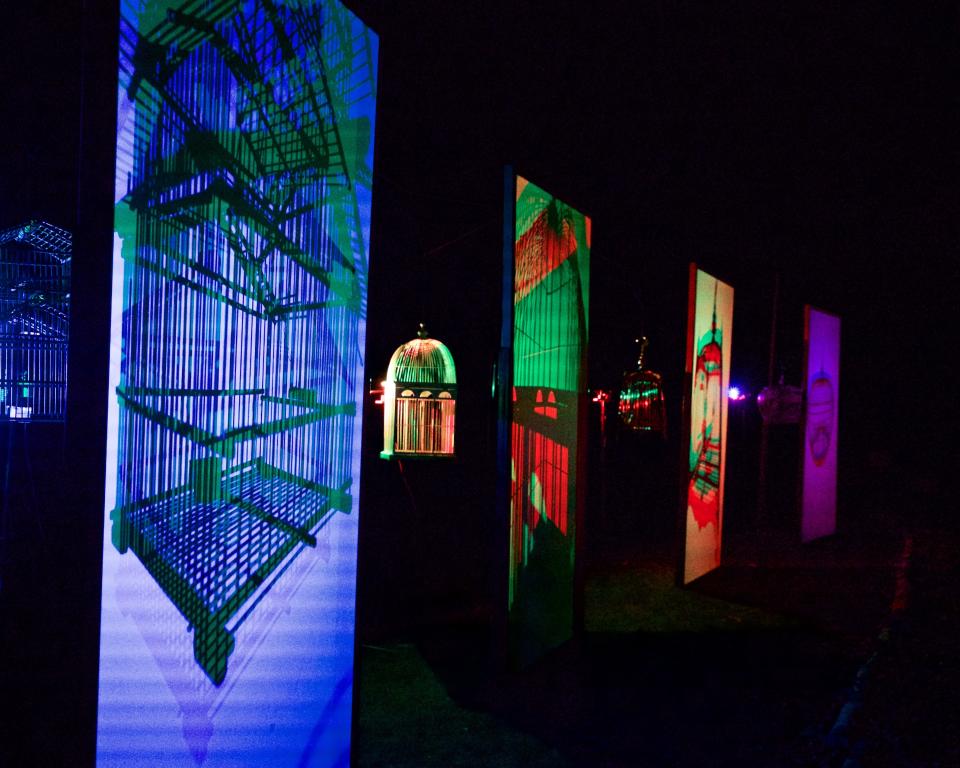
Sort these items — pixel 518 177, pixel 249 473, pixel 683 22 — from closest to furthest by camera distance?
pixel 249 473, pixel 518 177, pixel 683 22

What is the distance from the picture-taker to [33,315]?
528 cm

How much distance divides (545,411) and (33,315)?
3338mm

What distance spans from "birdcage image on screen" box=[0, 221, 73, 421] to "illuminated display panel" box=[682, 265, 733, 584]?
4.86 meters

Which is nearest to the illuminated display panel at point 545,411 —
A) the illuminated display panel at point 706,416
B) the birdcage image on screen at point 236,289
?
the birdcage image on screen at point 236,289

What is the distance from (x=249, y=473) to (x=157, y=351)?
0.50 meters

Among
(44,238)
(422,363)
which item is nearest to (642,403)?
(422,363)

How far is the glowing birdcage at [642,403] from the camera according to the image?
6451mm

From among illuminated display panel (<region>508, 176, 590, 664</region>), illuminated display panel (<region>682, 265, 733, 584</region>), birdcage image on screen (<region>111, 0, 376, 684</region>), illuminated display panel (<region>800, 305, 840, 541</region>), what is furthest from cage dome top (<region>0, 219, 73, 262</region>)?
illuminated display panel (<region>800, 305, 840, 541</region>)

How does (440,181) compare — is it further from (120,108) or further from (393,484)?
(120,108)

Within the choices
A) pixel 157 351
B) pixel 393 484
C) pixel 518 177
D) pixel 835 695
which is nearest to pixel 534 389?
pixel 518 177

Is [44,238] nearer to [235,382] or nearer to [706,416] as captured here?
[235,382]

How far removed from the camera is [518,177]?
4520 mm

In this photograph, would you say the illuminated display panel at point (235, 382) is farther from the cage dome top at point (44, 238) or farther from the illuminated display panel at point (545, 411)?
the cage dome top at point (44, 238)

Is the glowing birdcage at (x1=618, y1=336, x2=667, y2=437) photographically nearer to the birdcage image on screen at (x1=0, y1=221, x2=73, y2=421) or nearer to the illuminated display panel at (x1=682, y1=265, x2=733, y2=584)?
the illuminated display panel at (x1=682, y1=265, x2=733, y2=584)
